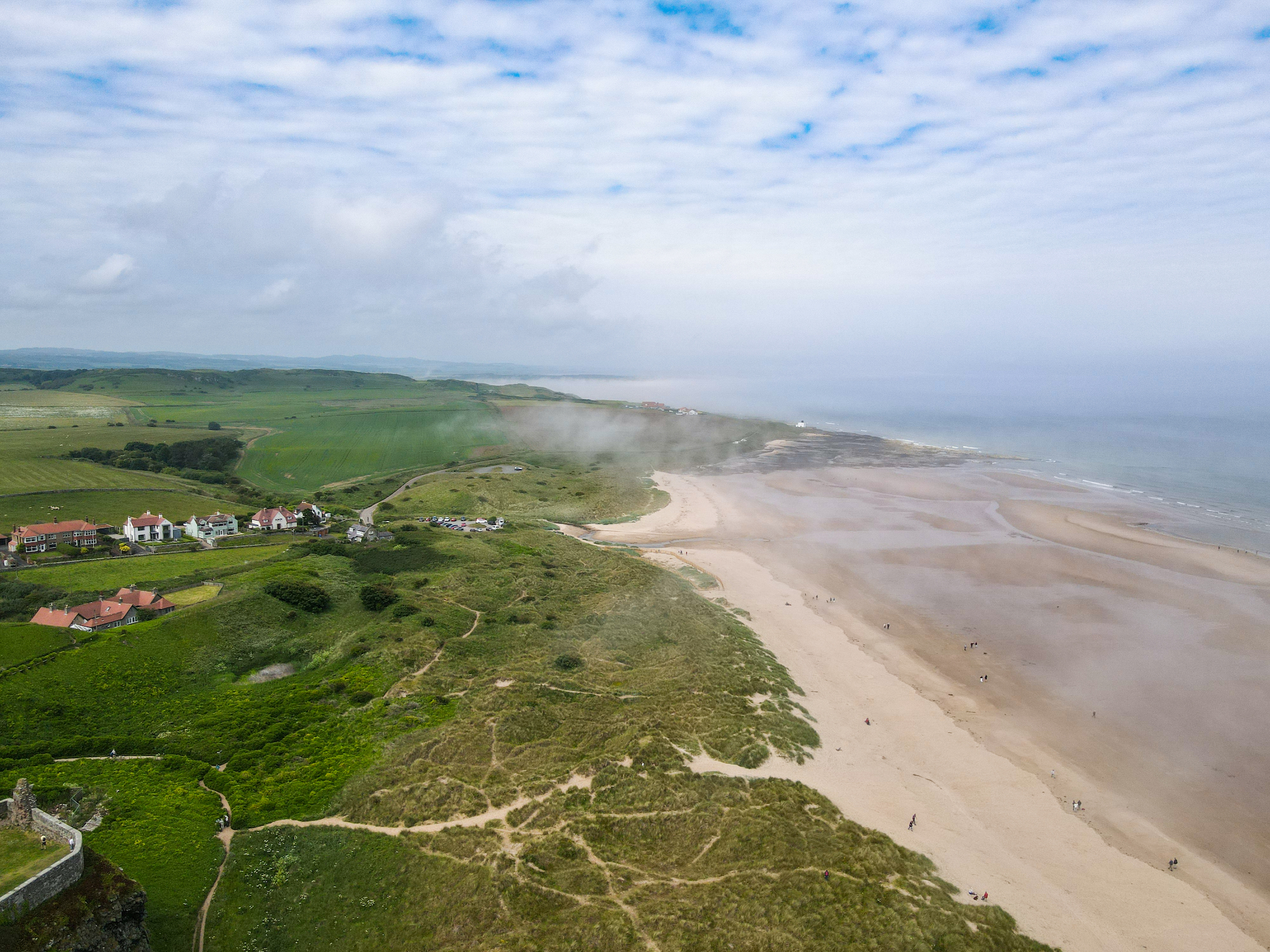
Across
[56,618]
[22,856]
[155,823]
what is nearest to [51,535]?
[56,618]

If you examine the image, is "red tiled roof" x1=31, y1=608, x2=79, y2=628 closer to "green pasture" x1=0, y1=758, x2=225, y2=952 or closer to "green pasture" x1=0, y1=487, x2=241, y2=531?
"green pasture" x1=0, y1=758, x2=225, y2=952

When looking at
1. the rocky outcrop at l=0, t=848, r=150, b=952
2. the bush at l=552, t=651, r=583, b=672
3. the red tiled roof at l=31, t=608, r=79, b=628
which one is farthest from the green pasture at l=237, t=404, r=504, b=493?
the rocky outcrop at l=0, t=848, r=150, b=952

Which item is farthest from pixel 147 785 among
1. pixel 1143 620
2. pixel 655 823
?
pixel 1143 620

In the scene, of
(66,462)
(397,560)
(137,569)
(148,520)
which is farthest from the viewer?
(66,462)

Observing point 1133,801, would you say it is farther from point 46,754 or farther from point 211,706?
point 46,754

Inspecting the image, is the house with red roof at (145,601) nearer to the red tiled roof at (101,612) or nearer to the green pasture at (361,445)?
the red tiled roof at (101,612)

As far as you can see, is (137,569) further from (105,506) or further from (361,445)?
(361,445)
